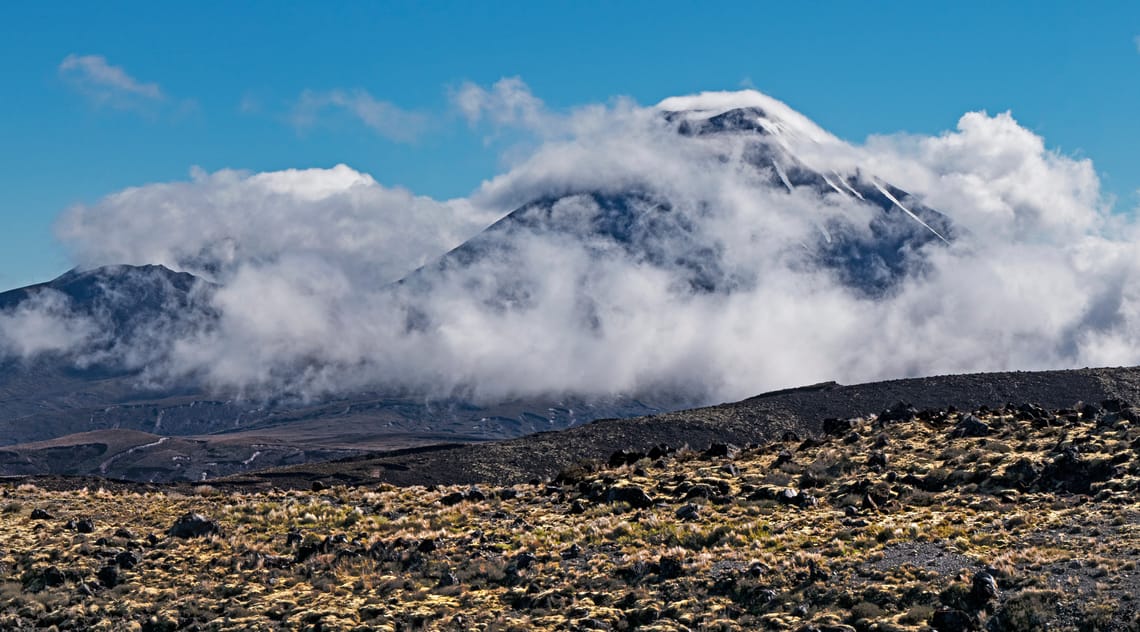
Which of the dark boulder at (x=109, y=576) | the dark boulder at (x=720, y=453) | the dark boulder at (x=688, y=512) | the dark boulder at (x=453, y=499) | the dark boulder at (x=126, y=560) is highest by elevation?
the dark boulder at (x=720, y=453)

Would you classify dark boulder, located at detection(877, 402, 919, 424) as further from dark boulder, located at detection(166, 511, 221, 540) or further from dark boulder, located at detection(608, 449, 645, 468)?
dark boulder, located at detection(166, 511, 221, 540)

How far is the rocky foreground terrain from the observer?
2706cm

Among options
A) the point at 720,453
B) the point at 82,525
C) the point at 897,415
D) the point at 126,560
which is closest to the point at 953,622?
the point at 126,560

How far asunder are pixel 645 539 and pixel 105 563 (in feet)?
61.3

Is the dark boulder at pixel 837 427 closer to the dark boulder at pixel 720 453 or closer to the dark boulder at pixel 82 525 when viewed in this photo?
the dark boulder at pixel 720 453

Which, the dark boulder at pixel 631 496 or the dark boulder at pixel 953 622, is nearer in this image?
the dark boulder at pixel 953 622

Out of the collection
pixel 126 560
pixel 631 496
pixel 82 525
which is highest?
pixel 631 496

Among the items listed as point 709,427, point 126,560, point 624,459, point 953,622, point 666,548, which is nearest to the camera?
point 953,622

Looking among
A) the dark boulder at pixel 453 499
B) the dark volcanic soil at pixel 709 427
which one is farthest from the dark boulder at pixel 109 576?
the dark volcanic soil at pixel 709 427

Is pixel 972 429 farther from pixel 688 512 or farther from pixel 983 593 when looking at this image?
pixel 983 593

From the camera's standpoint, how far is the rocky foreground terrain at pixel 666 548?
27062 millimetres

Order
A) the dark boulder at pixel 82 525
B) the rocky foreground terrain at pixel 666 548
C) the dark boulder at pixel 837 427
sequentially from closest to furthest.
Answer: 1. the rocky foreground terrain at pixel 666 548
2. the dark boulder at pixel 82 525
3. the dark boulder at pixel 837 427

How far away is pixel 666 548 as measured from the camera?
3400 cm

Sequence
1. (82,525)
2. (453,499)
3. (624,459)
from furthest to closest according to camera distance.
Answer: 1. (624,459)
2. (453,499)
3. (82,525)
